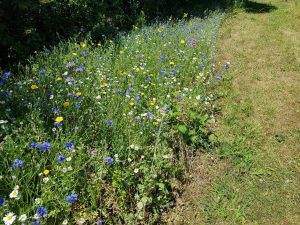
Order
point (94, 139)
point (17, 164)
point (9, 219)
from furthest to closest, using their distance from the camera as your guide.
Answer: point (94, 139) < point (17, 164) < point (9, 219)

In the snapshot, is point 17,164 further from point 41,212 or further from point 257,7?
point 257,7

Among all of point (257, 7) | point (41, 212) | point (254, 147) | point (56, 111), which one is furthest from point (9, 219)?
point (257, 7)

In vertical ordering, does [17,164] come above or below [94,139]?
above

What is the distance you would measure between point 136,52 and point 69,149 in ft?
9.86

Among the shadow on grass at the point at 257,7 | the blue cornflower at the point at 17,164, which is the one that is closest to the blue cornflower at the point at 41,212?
the blue cornflower at the point at 17,164

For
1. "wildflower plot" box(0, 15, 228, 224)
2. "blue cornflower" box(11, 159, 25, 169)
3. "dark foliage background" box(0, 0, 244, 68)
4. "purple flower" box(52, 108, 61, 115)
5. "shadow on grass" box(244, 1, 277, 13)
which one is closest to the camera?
"blue cornflower" box(11, 159, 25, 169)

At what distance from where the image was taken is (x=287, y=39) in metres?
8.55

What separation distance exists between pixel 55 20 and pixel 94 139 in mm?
4261

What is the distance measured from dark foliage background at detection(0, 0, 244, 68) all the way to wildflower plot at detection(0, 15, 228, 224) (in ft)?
3.80

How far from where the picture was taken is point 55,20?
256 inches

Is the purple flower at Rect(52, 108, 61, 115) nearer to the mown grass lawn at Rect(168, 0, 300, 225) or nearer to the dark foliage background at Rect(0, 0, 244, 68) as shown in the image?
the mown grass lawn at Rect(168, 0, 300, 225)

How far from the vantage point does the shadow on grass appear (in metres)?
11.9

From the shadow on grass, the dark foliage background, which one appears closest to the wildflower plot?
the dark foliage background

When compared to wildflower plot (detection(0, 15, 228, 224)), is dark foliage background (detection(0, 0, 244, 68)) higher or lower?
higher
